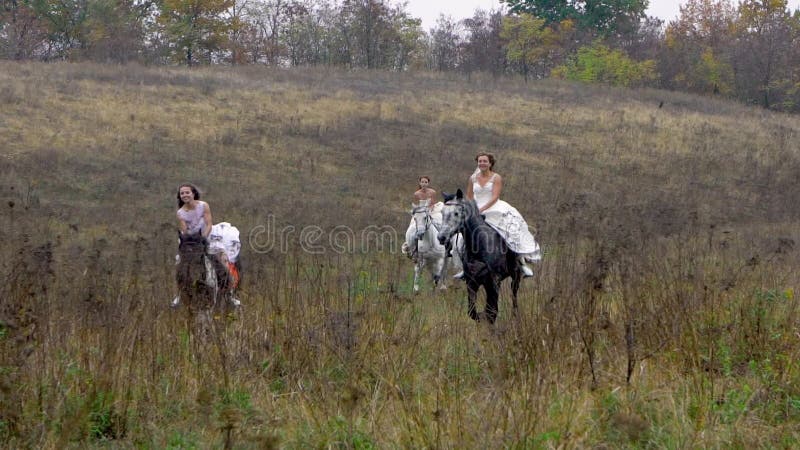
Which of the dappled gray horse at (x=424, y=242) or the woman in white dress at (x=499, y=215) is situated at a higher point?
the woman in white dress at (x=499, y=215)

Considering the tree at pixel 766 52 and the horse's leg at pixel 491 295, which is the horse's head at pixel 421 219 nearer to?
the horse's leg at pixel 491 295

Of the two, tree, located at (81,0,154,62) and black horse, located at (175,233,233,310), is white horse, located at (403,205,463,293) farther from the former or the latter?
tree, located at (81,0,154,62)

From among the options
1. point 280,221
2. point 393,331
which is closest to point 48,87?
point 280,221

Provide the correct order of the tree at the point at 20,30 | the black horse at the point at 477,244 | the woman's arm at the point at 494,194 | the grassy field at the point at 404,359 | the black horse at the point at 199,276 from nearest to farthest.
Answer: the grassy field at the point at 404,359 → the black horse at the point at 199,276 → the black horse at the point at 477,244 → the woman's arm at the point at 494,194 → the tree at the point at 20,30

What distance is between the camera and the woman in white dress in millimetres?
10484

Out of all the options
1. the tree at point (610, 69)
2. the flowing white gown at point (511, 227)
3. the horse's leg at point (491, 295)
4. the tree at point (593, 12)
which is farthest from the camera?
the tree at point (593, 12)

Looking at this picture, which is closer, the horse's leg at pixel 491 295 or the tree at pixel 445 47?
the horse's leg at pixel 491 295

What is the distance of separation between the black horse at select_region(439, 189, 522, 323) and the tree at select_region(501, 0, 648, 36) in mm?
58878

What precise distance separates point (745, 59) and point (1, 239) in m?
56.1

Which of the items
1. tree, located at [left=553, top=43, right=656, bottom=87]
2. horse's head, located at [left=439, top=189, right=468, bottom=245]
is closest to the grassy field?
horse's head, located at [left=439, top=189, right=468, bottom=245]

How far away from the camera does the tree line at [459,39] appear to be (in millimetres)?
52719

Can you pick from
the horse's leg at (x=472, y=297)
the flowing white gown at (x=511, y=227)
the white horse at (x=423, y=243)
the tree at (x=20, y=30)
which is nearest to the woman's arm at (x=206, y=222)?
the horse's leg at (x=472, y=297)

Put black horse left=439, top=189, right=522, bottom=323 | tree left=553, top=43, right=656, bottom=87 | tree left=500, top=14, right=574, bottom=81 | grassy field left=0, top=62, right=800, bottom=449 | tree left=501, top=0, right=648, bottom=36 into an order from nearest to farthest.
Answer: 1. grassy field left=0, top=62, right=800, bottom=449
2. black horse left=439, top=189, right=522, bottom=323
3. tree left=553, top=43, right=656, bottom=87
4. tree left=500, top=14, right=574, bottom=81
5. tree left=501, top=0, right=648, bottom=36

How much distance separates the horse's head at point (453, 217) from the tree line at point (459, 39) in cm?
4402
